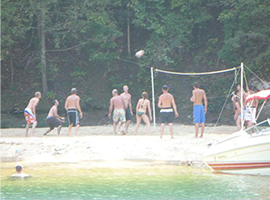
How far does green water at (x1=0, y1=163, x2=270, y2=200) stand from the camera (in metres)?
9.53

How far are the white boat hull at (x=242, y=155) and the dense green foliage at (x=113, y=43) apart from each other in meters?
13.1

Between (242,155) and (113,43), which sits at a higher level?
(113,43)

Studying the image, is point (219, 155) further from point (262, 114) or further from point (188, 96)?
point (188, 96)

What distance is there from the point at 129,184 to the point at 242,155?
9.23 feet

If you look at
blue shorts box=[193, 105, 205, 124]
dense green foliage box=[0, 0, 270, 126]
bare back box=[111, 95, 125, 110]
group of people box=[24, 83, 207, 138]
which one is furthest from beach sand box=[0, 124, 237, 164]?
dense green foliage box=[0, 0, 270, 126]

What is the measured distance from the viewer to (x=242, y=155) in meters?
11.3

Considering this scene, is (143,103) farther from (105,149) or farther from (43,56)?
(43,56)

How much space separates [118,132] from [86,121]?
6692 mm

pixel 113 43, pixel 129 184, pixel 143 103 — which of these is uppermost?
pixel 113 43

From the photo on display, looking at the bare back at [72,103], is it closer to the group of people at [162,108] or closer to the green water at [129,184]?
the group of people at [162,108]

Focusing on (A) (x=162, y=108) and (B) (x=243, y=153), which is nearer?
(B) (x=243, y=153)

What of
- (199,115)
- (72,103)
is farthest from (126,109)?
(199,115)

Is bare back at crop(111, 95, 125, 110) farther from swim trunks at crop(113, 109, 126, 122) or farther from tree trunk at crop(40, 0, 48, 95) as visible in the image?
tree trunk at crop(40, 0, 48, 95)

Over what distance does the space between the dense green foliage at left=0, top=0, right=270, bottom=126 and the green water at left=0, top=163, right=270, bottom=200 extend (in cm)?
1329
